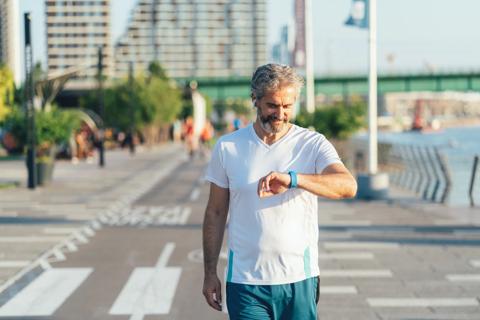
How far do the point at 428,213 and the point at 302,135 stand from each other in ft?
45.0

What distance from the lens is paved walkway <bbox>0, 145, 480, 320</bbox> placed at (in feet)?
28.4

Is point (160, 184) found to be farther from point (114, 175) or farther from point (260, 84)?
point (260, 84)

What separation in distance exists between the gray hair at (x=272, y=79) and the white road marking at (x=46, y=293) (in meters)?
5.00

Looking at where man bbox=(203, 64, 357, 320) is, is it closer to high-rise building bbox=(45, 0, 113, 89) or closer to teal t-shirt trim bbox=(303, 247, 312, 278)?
teal t-shirt trim bbox=(303, 247, 312, 278)

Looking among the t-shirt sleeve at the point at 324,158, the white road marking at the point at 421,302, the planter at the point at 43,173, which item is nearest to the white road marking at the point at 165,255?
the white road marking at the point at 421,302

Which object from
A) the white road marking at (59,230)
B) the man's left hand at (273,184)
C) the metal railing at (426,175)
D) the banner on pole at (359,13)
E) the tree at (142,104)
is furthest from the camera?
the tree at (142,104)

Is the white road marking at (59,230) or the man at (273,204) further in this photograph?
the white road marking at (59,230)

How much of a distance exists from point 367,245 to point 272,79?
921cm

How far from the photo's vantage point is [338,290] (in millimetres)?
9305

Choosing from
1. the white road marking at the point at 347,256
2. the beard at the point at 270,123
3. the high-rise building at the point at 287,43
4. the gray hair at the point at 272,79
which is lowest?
the white road marking at the point at 347,256

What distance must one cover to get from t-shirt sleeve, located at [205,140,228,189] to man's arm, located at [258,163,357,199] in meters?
0.42

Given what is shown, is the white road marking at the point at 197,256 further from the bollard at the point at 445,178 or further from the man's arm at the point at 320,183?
the bollard at the point at 445,178

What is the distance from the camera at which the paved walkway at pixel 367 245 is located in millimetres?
8664

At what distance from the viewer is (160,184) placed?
2647 cm
